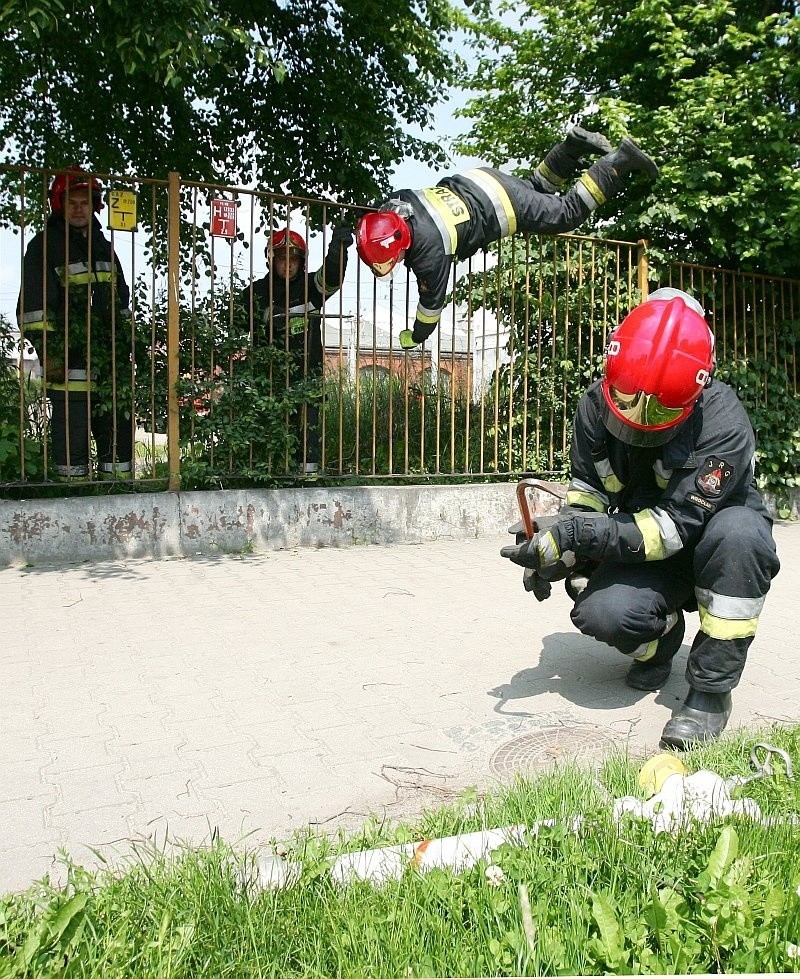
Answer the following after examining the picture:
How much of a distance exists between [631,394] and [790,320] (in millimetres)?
7063

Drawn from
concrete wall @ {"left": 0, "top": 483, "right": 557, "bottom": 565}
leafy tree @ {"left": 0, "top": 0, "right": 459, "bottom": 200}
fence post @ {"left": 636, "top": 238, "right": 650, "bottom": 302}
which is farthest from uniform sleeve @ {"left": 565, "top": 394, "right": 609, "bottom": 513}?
leafy tree @ {"left": 0, "top": 0, "right": 459, "bottom": 200}

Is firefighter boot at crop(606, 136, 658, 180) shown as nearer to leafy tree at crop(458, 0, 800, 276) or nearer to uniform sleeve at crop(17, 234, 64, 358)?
leafy tree at crop(458, 0, 800, 276)

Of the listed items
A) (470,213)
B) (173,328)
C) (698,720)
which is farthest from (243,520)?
(698,720)

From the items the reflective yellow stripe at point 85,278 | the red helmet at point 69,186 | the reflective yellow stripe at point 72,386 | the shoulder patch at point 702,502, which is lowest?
the shoulder patch at point 702,502

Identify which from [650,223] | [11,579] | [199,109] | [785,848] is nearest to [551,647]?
[785,848]

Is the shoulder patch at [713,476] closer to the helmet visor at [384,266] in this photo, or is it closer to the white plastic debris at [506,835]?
the white plastic debris at [506,835]

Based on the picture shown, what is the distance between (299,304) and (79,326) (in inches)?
67.2

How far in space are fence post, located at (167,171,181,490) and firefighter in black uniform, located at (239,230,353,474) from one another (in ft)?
1.81

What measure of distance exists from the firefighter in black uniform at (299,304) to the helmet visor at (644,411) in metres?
3.97

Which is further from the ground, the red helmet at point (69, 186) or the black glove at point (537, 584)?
the red helmet at point (69, 186)

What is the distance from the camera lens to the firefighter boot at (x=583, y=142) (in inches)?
253

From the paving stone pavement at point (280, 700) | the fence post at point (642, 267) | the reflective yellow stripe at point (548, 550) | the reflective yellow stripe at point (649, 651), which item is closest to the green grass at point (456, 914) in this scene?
the paving stone pavement at point (280, 700)

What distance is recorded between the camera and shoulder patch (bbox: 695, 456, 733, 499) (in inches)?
120

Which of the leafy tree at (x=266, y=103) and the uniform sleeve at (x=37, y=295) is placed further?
the leafy tree at (x=266, y=103)
